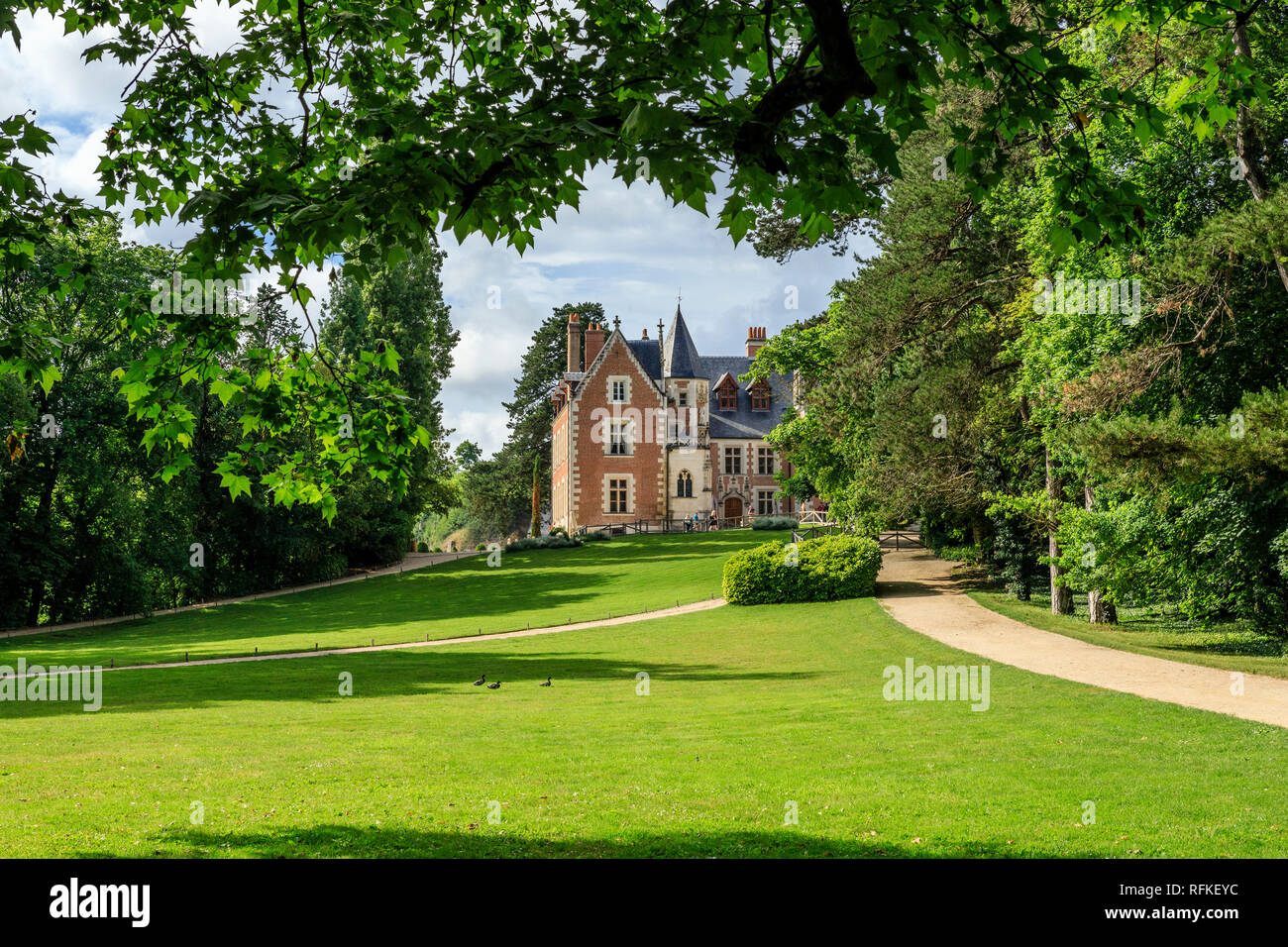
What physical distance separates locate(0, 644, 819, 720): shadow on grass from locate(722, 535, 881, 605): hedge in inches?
389

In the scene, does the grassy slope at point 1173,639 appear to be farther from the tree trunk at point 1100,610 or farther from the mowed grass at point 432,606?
the mowed grass at point 432,606

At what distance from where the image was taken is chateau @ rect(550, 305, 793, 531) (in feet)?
203

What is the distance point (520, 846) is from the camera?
7680mm

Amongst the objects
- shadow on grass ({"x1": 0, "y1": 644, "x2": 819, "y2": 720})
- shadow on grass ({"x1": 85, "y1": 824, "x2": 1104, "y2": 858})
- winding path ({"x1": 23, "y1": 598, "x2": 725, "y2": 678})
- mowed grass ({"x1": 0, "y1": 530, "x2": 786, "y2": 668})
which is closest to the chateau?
mowed grass ({"x1": 0, "y1": 530, "x2": 786, "y2": 668})

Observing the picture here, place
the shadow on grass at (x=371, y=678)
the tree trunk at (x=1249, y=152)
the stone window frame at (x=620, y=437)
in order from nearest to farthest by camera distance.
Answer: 1. the shadow on grass at (x=371, y=678)
2. the tree trunk at (x=1249, y=152)
3. the stone window frame at (x=620, y=437)

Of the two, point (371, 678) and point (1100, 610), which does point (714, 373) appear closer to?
point (1100, 610)

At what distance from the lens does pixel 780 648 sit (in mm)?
24453

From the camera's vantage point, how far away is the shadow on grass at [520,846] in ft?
24.2

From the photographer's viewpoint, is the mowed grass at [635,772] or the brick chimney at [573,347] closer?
the mowed grass at [635,772]

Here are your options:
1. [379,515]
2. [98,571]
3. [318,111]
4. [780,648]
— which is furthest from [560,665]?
[379,515]

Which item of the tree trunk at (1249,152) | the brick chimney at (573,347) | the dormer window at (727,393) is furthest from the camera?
the dormer window at (727,393)

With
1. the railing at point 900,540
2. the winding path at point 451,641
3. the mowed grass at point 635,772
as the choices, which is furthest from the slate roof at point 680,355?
the mowed grass at point 635,772

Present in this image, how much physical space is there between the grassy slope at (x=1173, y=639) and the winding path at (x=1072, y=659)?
0.47 m
